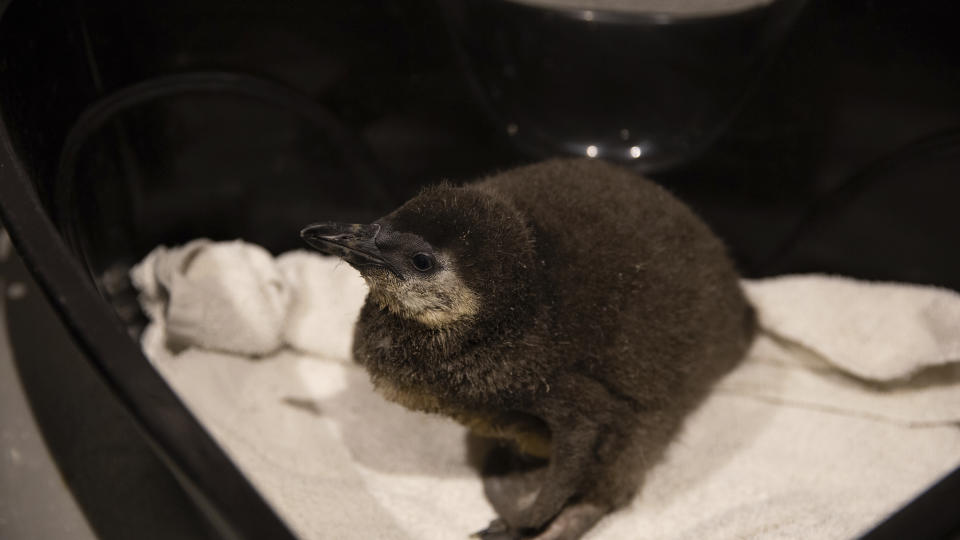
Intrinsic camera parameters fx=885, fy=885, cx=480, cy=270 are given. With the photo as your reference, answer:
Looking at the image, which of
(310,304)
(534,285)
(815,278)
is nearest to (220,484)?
(534,285)

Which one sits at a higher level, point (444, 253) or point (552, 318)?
point (444, 253)

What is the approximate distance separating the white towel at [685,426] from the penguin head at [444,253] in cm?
46

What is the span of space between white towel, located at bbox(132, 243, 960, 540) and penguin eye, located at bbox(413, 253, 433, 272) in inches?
19.7

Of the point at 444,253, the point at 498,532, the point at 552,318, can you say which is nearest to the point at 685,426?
the point at 498,532

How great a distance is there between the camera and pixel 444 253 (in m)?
1.00

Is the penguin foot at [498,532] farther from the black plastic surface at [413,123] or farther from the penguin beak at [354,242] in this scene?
the black plastic surface at [413,123]

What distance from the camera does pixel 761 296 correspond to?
1.65 meters

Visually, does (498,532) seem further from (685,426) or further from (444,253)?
(444,253)

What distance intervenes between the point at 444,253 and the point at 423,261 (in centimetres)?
3

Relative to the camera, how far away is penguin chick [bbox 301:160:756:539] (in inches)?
40.0

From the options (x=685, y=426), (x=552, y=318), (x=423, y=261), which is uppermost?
(x=423, y=261)

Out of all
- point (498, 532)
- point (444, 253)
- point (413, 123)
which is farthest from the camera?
point (413, 123)

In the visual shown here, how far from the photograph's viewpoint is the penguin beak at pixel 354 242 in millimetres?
1013

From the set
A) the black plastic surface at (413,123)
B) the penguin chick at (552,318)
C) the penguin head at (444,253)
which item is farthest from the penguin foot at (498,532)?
the black plastic surface at (413,123)
